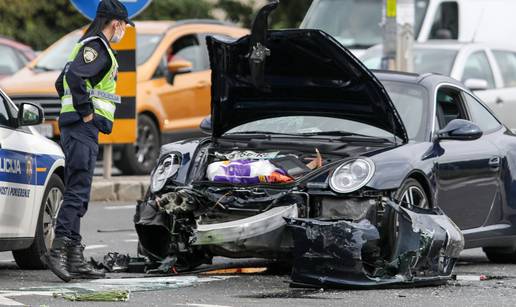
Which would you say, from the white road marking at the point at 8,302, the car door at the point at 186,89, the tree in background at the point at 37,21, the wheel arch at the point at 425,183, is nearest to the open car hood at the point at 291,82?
the wheel arch at the point at 425,183

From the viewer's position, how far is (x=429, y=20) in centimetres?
2219

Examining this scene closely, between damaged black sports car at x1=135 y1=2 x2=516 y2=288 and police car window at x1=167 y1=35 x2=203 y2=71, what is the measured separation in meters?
9.11

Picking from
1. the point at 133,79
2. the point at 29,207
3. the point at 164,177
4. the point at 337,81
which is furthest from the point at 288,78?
the point at 133,79

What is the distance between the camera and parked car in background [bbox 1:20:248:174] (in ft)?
63.5

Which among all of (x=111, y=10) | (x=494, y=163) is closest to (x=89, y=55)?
(x=111, y=10)

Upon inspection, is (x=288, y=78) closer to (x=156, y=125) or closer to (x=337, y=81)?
(x=337, y=81)

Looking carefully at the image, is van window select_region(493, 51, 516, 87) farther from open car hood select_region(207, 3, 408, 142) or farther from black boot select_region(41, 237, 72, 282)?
black boot select_region(41, 237, 72, 282)

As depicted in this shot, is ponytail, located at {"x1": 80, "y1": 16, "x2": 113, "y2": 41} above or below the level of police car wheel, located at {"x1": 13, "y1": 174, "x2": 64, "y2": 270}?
above

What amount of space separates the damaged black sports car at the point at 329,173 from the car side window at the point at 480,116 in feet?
0.06

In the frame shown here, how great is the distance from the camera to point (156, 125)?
20188 mm

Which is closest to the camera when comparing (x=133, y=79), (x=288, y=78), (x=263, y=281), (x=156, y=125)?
(x=263, y=281)

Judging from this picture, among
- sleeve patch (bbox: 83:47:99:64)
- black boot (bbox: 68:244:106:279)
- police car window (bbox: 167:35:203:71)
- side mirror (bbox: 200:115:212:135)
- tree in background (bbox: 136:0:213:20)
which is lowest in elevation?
tree in background (bbox: 136:0:213:20)

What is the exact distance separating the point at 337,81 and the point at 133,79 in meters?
6.63

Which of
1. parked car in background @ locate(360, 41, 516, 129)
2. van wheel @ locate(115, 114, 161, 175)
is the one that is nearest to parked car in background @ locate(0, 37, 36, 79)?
van wheel @ locate(115, 114, 161, 175)
